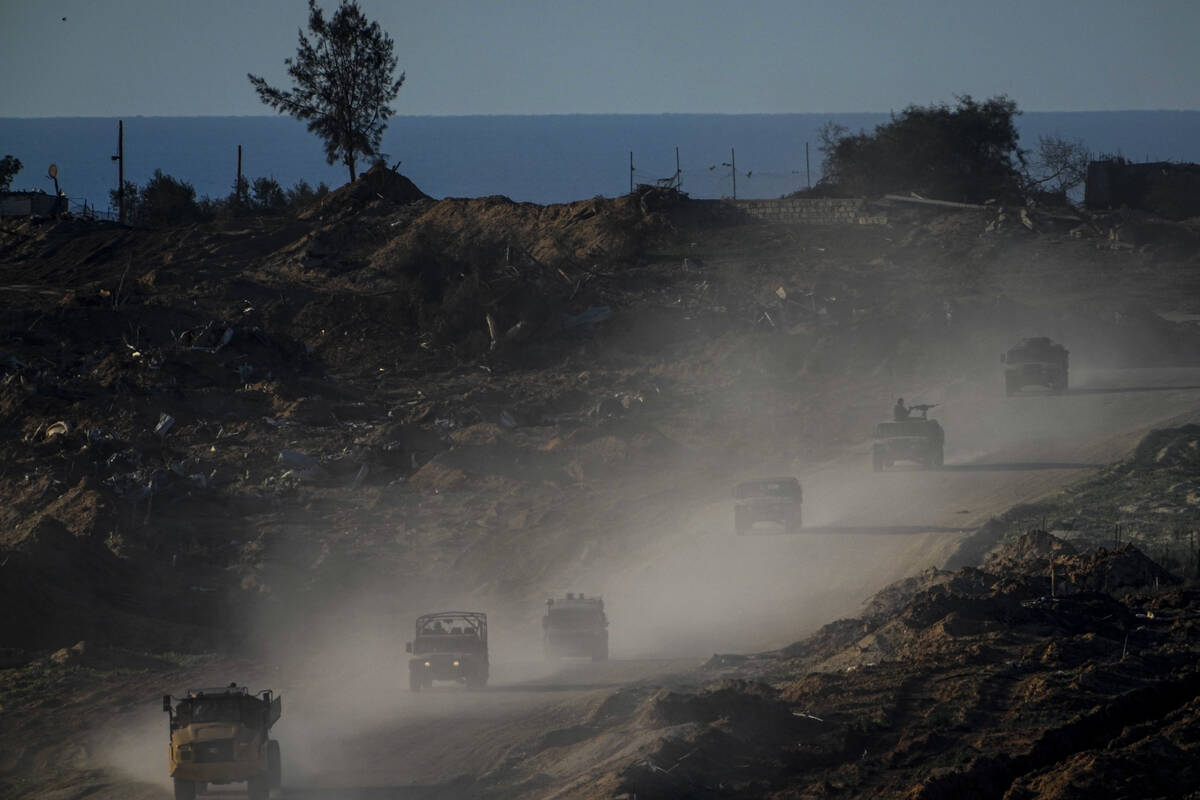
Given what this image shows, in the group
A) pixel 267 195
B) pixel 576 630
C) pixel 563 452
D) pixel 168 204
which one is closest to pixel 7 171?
pixel 168 204

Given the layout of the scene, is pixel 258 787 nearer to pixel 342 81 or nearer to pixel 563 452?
pixel 563 452

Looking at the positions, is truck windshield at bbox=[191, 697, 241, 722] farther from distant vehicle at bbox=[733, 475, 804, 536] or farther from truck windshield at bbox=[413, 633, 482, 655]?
distant vehicle at bbox=[733, 475, 804, 536]

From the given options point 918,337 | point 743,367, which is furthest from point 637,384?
point 918,337

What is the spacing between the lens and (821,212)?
70.4 metres

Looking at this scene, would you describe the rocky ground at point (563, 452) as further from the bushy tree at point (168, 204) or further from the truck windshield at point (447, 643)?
the bushy tree at point (168, 204)

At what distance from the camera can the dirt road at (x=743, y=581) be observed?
21188 mm

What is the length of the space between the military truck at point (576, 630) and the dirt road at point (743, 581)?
357mm

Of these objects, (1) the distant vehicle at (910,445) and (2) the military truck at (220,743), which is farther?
(1) the distant vehicle at (910,445)

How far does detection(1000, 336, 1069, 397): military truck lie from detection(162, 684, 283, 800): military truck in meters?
34.2

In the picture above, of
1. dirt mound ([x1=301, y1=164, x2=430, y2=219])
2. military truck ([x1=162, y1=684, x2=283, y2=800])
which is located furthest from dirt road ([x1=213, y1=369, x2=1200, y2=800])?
dirt mound ([x1=301, y1=164, x2=430, y2=219])

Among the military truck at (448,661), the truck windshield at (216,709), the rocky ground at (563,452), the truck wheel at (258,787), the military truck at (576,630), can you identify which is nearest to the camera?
the truck wheel at (258,787)

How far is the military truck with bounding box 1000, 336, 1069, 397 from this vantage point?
47.2m

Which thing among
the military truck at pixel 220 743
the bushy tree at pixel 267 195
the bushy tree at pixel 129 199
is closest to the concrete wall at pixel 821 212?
the bushy tree at pixel 267 195

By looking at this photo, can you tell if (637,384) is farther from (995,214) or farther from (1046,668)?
(1046,668)
